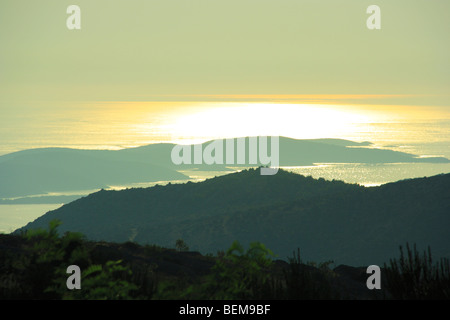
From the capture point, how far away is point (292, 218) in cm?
6969

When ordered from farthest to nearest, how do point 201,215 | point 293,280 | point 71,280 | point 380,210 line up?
point 201,215 → point 380,210 → point 293,280 → point 71,280

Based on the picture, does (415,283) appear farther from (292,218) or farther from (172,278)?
(292,218)

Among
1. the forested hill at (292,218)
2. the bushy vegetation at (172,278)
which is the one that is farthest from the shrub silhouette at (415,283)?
the forested hill at (292,218)

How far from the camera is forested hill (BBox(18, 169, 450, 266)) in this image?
62.0 meters

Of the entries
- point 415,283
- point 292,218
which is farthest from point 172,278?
point 292,218

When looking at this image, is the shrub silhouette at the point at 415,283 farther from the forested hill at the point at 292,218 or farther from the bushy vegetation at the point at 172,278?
the forested hill at the point at 292,218

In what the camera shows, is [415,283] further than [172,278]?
No

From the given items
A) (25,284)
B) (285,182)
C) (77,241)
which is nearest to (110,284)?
(25,284)

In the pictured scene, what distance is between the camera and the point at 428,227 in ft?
204

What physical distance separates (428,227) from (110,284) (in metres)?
57.0

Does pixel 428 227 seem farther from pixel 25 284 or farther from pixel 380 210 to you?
pixel 25 284

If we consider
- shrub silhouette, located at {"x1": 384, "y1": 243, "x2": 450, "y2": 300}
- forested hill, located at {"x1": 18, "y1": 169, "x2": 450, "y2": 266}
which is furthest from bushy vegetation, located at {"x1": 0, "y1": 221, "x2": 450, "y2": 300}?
forested hill, located at {"x1": 18, "y1": 169, "x2": 450, "y2": 266}

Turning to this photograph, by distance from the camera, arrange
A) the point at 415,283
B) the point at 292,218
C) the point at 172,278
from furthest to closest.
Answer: the point at 292,218, the point at 172,278, the point at 415,283

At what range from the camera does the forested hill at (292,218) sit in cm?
6203
